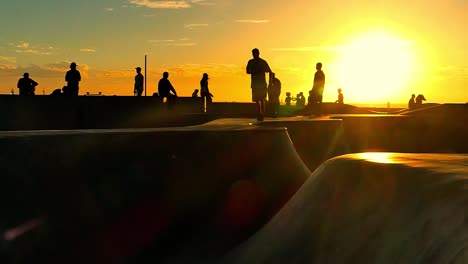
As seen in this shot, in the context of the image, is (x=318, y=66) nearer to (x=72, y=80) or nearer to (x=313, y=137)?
(x=313, y=137)

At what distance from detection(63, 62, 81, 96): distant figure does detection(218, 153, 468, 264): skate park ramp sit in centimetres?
1782

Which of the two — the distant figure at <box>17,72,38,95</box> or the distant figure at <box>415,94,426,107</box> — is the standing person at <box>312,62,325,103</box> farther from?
the distant figure at <box>415,94,426,107</box>

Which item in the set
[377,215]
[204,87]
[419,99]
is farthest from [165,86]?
[419,99]

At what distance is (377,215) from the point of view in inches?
134

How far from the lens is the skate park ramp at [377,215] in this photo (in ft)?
9.05

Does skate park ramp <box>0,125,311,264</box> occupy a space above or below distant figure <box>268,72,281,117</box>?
below

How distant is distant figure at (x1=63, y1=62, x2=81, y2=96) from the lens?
847 inches

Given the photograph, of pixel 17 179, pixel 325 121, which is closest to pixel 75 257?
pixel 17 179

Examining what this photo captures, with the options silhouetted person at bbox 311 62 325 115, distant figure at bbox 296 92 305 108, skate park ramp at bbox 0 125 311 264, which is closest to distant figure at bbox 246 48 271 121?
silhouetted person at bbox 311 62 325 115

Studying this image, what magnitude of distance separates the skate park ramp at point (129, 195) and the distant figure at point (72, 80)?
1591 cm

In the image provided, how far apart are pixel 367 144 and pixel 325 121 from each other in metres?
5.03

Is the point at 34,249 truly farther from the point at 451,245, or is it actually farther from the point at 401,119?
the point at 401,119

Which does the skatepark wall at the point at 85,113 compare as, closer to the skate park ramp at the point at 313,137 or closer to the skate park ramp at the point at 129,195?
the skate park ramp at the point at 313,137

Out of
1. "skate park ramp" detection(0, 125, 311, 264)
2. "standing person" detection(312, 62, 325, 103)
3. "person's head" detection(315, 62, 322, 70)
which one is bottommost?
"skate park ramp" detection(0, 125, 311, 264)
